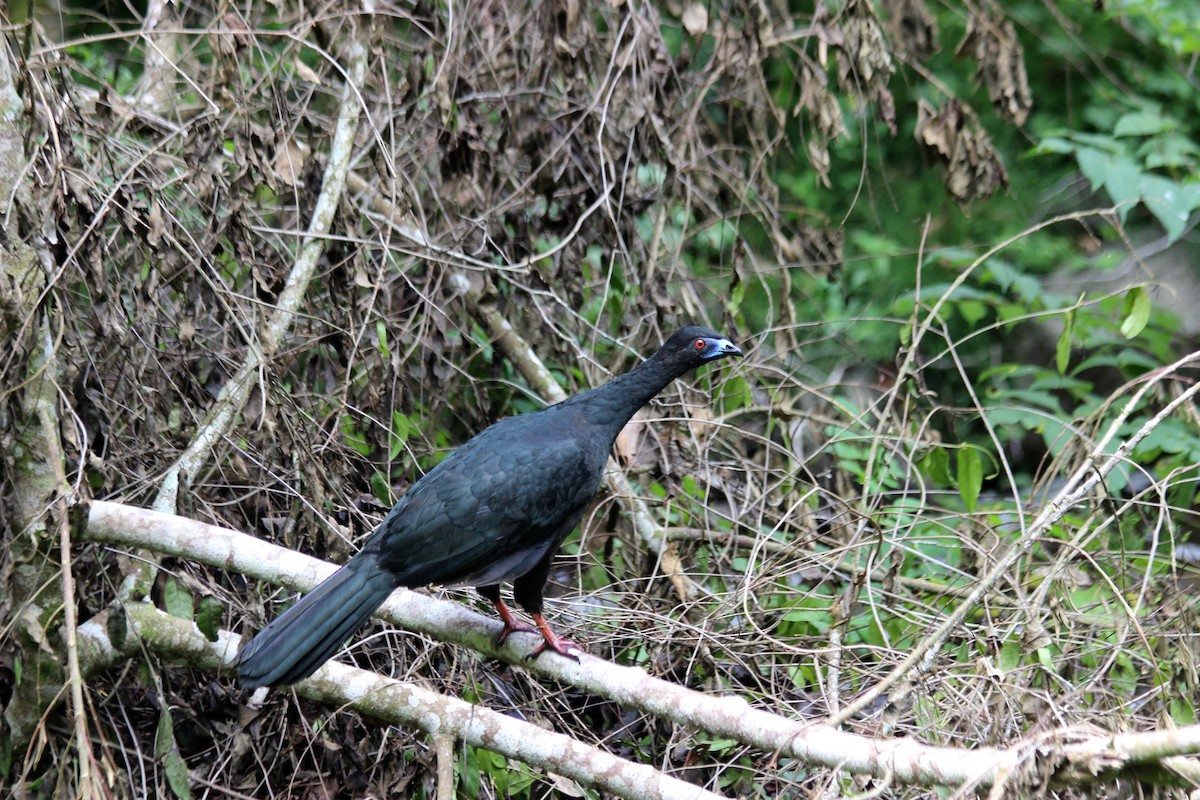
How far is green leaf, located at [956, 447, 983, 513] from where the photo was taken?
4.20m

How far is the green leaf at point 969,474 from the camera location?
13.8ft

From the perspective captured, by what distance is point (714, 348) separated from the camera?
4109 mm

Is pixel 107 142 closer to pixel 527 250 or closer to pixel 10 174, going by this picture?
pixel 10 174

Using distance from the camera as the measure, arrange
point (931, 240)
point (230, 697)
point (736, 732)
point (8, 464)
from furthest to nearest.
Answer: point (931, 240) → point (230, 697) → point (8, 464) → point (736, 732)

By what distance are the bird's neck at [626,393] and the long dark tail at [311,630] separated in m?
1.09

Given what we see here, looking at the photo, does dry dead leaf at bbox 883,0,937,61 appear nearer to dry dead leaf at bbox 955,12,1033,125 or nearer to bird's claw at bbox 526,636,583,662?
dry dead leaf at bbox 955,12,1033,125

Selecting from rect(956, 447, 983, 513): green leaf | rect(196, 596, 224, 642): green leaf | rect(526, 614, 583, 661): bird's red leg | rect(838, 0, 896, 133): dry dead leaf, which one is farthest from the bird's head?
rect(196, 596, 224, 642): green leaf

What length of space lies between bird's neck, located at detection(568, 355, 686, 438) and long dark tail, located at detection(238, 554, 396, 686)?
3.57 ft

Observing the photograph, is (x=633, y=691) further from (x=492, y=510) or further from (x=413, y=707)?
(x=492, y=510)

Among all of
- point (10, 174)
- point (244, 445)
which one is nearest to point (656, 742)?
point (244, 445)

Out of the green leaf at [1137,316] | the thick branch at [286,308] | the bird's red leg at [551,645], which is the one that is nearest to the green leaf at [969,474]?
the green leaf at [1137,316]

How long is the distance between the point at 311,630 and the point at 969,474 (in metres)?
2.54

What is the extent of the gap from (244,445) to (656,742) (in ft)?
6.03

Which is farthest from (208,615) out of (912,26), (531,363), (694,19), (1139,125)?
(1139,125)
